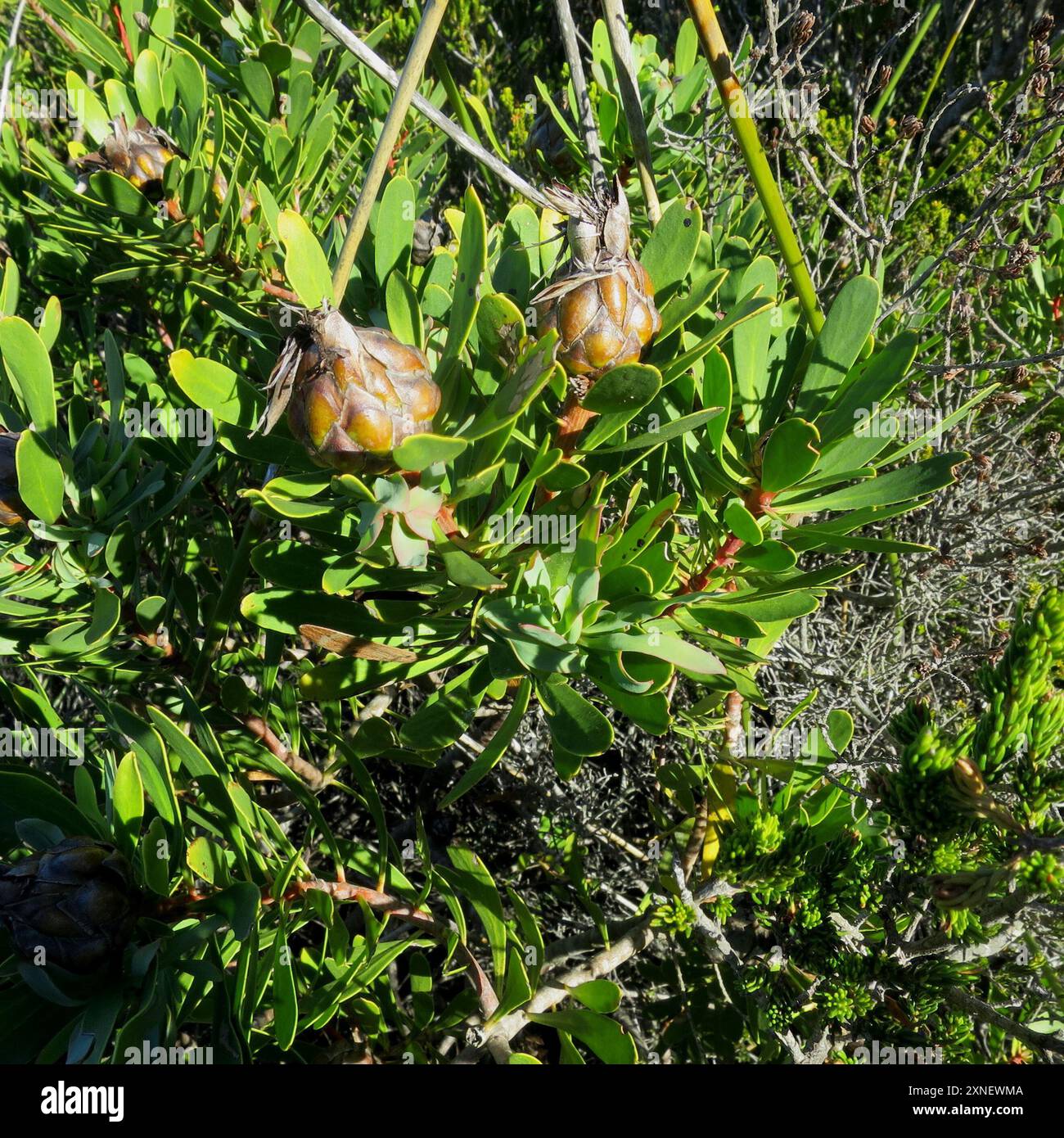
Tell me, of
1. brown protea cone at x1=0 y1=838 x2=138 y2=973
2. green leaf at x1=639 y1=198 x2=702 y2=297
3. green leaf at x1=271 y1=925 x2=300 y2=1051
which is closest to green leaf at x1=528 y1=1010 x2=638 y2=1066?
green leaf at x1=271 y1=925 x2=300 y2=1051

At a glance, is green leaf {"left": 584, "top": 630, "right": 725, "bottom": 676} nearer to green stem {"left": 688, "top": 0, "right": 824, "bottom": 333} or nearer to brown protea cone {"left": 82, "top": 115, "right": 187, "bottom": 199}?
green stem {"left": 688, "top": 0, "right": 824, "bottom": 333}

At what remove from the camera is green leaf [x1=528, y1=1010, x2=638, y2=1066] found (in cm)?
117

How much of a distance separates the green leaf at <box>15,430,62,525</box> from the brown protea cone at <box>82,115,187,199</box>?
650 mm

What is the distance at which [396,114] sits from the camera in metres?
0.70

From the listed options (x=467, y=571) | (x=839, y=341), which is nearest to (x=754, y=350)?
(x=839, y=341)

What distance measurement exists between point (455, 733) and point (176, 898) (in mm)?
527

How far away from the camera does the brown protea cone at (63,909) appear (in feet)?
3.46

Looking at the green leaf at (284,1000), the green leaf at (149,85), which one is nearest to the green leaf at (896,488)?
the green leaf at (284,1000)

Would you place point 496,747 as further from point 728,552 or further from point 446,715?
point 728,552

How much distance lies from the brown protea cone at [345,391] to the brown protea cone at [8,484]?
1.69 feet

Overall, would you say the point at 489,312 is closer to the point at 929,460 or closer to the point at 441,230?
the point at 929,460

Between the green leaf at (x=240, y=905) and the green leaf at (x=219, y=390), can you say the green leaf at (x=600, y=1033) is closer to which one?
the green leaf at (x=240, y=905)
